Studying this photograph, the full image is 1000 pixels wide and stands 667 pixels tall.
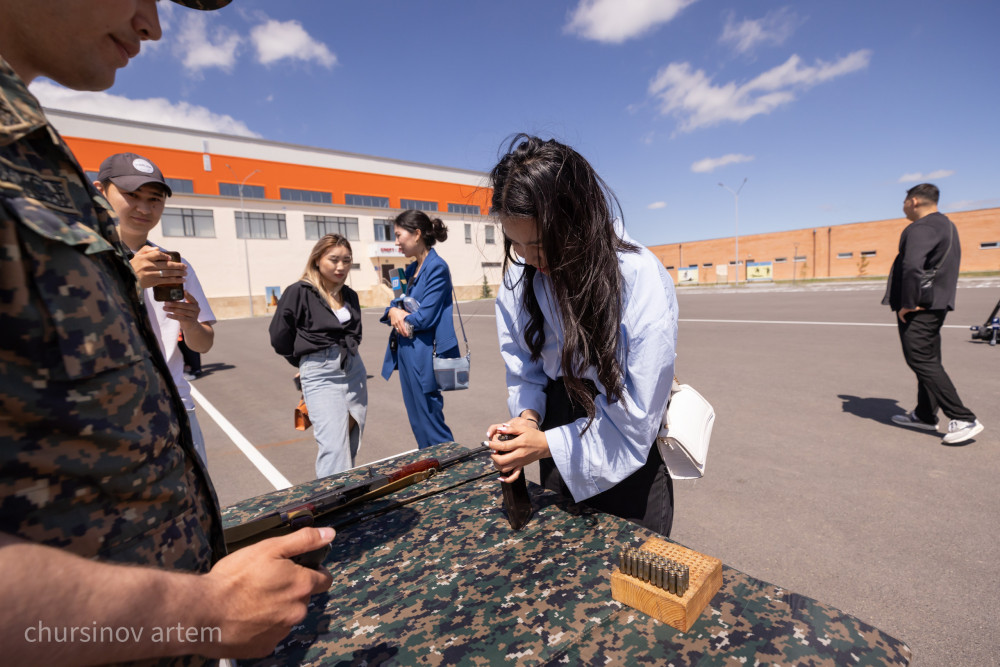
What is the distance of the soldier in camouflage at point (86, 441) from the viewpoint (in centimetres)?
53

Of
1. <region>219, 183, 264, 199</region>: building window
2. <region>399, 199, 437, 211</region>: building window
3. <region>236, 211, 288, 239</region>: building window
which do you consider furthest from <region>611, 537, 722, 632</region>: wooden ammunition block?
<region>399, 199, 437, 211</region>: building window

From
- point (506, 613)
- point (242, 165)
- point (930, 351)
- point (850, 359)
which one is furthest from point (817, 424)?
point (242, 165)

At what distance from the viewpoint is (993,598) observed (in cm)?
217

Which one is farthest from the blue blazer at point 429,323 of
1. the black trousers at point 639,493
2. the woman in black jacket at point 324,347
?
the black trousers at point 639,493

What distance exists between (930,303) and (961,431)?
105 centimetres

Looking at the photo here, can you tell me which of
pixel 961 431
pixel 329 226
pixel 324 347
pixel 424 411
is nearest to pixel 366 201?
pixel 329 226

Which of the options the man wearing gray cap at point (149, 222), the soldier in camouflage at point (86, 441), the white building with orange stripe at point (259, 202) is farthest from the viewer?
the white building with orange stripe at point (259, 202)

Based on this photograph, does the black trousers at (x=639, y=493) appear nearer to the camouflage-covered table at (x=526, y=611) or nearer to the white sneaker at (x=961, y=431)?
the camouflage-covered table at (x=526, y=611)

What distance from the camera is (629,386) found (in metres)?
1.37

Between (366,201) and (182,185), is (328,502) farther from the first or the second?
(366,201)

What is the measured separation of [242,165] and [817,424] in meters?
37.3

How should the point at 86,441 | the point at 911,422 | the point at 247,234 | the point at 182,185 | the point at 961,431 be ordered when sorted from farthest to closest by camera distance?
the point at 247,234, the point at 182,185, the point at 911,422, the point at 961,431, the point at 86,441

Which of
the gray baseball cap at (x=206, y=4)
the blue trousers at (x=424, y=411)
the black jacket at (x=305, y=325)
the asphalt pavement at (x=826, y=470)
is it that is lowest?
the asphalt pavement at (x=826, y=470)

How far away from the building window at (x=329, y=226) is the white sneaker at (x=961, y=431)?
34.9 m
